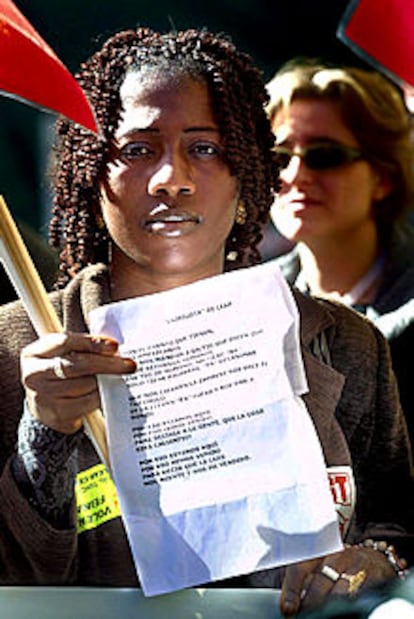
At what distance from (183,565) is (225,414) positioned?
18cm

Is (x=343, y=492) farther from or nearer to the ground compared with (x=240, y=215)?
nearer to the ground

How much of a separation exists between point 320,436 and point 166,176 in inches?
16.7

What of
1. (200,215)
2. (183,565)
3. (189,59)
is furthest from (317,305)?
(183,565)

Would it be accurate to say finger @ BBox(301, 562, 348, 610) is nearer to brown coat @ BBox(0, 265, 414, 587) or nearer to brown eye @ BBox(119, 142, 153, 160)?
brown coat @ BBox(0, 265, 414, 587)

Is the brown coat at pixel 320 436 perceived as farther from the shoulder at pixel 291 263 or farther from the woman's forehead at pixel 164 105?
the shoulder at pixel 291 263

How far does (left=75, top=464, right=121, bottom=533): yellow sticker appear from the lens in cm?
166

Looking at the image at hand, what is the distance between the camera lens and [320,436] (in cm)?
184

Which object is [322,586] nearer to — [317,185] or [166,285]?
[166,285]

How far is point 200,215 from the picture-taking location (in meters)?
1.79

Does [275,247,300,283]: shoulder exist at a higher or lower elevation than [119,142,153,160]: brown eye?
lower

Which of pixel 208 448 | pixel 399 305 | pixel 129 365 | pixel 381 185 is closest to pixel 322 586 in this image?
pixel 208 448

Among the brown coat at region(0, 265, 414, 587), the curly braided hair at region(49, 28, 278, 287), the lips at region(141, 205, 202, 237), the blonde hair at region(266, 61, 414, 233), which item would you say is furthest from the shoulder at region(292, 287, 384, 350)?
the blonde hair at region(266, 61, 414, 233)

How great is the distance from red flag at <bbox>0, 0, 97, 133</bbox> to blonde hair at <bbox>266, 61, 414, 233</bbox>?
77 cm

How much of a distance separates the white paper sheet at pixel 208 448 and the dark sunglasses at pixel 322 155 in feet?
2.81
